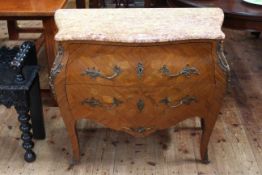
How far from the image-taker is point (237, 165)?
211 centimetres

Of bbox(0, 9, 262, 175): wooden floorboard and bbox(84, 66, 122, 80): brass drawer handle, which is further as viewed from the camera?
bbox(0, 9, 262, 175): wooden floorboard

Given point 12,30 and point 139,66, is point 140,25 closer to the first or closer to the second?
point 139,66

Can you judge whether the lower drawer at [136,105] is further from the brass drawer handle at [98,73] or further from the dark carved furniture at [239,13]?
the dark carved furniture at [239,13]

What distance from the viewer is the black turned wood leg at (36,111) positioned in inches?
84.3

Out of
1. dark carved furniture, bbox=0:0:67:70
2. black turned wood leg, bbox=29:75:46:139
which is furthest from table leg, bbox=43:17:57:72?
black turned wood leg, bbox=29:75:46:139

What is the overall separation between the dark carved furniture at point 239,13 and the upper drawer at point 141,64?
0.36m

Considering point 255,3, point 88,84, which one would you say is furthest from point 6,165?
point 255,3

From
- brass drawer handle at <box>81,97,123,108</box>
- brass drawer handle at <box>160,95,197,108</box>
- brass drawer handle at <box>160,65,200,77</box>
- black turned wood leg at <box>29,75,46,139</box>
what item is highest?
brass drawer handle at <box>160,65,200,77</box>

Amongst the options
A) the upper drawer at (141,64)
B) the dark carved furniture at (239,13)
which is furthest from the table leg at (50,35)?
the dark carved furniture at (239,13)

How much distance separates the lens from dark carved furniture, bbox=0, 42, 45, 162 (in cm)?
191

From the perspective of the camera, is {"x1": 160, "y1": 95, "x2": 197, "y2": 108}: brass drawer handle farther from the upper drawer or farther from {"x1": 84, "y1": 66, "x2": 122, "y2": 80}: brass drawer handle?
{"x1": 84, "y1": 66, "x2": 122, "y2": 80}: brass drawer handle

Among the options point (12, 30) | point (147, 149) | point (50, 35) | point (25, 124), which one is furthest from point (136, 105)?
point (12, 30)

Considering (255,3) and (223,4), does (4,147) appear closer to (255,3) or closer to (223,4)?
(223,4)

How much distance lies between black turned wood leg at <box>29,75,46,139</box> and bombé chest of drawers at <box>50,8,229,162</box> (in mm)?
341
